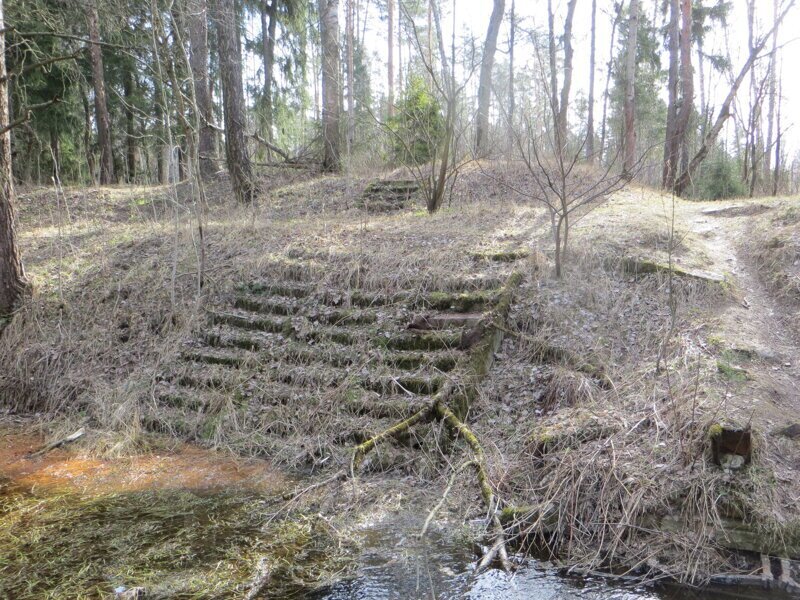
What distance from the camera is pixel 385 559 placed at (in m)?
4.04

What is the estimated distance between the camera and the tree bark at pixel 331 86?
48.1 ft

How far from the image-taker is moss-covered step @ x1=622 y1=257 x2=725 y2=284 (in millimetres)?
7262

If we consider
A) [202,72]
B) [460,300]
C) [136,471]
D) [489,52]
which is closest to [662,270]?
[460,300]

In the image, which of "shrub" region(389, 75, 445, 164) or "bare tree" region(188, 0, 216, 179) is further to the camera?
"bare tree" region(188, 0, 216, 179)

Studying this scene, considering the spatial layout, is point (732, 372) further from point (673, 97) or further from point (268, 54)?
point (268, 54)

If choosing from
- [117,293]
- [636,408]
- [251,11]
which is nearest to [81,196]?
[117,293]

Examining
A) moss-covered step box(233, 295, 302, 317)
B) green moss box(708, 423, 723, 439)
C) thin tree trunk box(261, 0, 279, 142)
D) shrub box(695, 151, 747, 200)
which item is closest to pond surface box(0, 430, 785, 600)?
green moss box(708, 423, 723, 439)

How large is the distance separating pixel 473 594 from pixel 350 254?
18.5ft

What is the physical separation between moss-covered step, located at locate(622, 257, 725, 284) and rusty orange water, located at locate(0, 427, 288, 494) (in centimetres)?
515

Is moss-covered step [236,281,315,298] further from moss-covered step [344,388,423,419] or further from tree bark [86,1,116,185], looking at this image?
tree bark [86,1,116,185]

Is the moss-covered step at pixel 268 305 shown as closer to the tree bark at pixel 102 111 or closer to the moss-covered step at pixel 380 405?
the moss-covered step at pixel 380 405

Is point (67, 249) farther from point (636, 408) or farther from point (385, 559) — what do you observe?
point (636, 408)

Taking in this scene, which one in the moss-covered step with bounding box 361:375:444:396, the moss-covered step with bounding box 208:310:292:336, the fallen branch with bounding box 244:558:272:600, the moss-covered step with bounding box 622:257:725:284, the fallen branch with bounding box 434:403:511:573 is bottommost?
the fallen branch with bounding box 244:558:272:600

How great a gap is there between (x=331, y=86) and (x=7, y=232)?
9.28 meters
